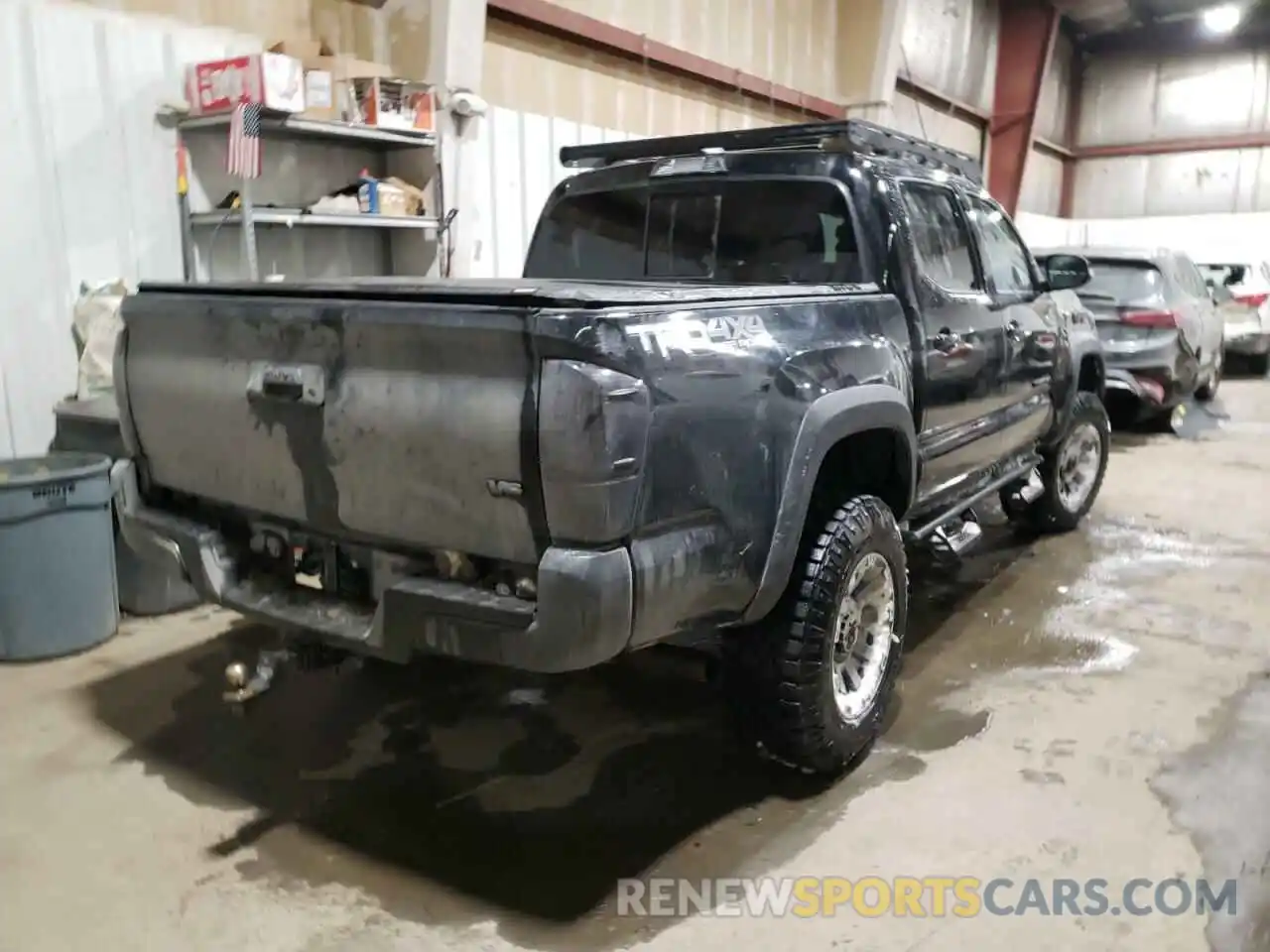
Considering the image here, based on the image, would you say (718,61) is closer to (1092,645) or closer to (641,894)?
(1092,645)

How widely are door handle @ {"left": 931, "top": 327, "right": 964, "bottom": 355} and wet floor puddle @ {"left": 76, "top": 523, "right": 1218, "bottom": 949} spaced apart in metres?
1.27

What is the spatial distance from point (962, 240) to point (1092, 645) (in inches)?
70.1

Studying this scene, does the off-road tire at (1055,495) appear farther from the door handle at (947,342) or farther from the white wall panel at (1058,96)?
the white wall panel at (1058,96)

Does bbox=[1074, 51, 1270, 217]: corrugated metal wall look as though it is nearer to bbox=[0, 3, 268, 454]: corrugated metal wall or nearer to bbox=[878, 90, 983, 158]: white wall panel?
bbox=[878, 90, 983, 158]: white wall panel

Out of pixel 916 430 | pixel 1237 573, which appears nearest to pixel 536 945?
pixel 916 430

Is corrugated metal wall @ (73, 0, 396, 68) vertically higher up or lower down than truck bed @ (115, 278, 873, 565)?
higher up

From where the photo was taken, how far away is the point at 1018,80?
15938 mm

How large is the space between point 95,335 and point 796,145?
318 centimetres

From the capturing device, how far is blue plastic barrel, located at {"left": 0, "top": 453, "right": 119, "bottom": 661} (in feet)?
13.0

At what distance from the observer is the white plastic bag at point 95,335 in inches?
179

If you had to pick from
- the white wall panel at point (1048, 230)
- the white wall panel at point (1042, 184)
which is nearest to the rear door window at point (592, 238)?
the white wall panel at point (1048, 230)

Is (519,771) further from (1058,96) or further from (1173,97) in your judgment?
(1173,97)

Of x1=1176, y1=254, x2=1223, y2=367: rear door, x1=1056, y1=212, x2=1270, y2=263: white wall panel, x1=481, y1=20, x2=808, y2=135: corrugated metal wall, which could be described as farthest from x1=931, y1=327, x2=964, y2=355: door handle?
x1=1056, y1=212, x2=1270, y2=263: white wall panel

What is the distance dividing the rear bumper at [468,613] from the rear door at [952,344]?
183 cm
